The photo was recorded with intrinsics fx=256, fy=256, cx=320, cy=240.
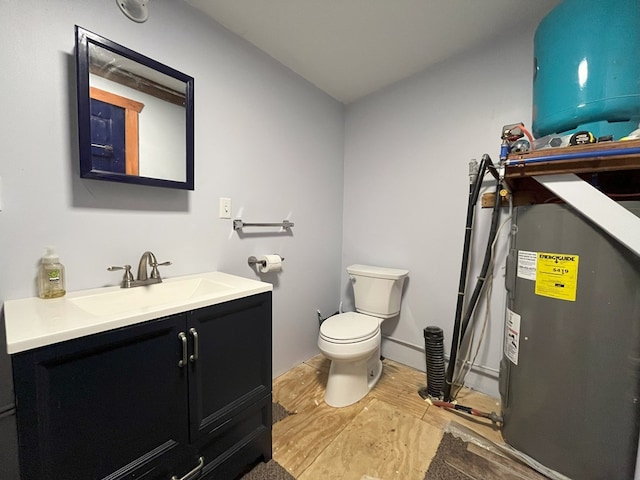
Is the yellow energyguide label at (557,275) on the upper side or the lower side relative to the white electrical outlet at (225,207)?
lower

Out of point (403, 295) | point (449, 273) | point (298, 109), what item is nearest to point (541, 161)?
point (449, 273)

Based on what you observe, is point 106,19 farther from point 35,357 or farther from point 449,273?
point 449,273

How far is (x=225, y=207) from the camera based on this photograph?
148cm

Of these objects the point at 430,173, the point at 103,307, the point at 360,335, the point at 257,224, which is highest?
the point at 430,173

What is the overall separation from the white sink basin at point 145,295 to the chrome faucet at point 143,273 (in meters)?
0.03

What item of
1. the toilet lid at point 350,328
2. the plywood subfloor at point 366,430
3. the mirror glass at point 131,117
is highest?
the mirror glass at point 131,117

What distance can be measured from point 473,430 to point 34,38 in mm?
2515

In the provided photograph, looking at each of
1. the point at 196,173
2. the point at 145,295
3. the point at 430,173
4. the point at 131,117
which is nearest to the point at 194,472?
the point at 145,295

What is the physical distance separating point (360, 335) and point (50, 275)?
4.57ft

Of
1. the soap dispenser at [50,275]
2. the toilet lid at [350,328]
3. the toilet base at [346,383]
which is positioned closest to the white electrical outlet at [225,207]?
the soap dispenser at [50,275]

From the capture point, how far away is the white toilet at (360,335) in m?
1.46

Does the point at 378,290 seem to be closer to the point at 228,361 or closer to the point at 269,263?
the point at 269,263

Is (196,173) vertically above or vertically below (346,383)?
above

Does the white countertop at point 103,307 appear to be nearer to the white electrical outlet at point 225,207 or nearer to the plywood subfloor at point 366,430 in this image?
the white electrical outlet at point 225,207
